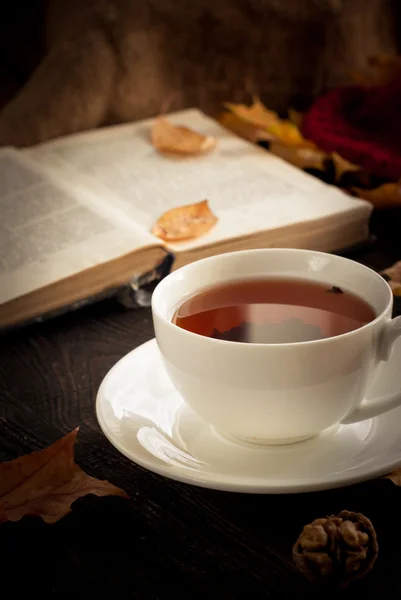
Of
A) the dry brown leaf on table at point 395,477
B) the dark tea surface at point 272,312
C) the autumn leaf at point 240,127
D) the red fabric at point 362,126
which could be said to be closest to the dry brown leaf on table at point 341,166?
the red fabric at point 362,126

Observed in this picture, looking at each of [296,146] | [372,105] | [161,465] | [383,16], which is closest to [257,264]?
[161,465]

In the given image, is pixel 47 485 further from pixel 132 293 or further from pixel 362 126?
pixel 362 126

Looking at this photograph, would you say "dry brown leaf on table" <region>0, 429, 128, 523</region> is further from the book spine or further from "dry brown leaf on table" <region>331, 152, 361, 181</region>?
"dry brown leaf on table" <region>331, 152, 361, 181</region>

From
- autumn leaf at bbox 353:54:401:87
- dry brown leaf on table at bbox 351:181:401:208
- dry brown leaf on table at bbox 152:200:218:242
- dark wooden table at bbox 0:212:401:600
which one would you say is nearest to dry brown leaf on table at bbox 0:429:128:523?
dark wooden table at bbox 0:212:401:600

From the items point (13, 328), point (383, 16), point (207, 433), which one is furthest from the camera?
point (383, 16)

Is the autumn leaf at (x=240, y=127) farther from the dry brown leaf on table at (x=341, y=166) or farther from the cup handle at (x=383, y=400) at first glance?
the cup handle at (x=383, y=400)

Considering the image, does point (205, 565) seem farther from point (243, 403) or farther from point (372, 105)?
point (372, 105)
